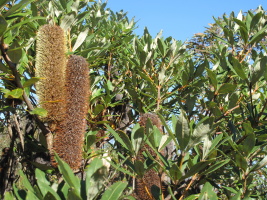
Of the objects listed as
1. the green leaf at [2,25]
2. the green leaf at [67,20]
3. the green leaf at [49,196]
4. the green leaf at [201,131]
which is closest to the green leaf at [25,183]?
the green leaf at [49,196]

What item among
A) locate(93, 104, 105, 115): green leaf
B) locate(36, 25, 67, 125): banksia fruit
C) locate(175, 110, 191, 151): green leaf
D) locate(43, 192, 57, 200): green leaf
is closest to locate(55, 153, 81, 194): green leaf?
locate(43, 192, 57, 200): green leaf

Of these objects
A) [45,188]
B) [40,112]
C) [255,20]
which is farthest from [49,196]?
[255,20]

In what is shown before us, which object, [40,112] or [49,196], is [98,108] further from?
[49,196]

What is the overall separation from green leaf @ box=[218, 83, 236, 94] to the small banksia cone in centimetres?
106

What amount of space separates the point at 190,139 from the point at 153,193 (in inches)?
14.6

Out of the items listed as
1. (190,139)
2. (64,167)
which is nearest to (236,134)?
(190,139)

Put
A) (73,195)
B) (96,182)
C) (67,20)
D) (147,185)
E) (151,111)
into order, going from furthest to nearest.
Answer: (151,111), (67,20), (147,185), (96,182), (73,195)

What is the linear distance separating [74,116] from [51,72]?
0.79ft

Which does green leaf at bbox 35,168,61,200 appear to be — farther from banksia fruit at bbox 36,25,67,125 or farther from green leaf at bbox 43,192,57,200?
banksia fruit at bbox 36,25,67,125

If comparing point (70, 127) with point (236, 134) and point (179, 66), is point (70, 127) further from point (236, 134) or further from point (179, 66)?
point (179, 66)

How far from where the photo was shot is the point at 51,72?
160cm

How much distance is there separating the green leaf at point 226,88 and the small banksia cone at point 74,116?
1.06 metres

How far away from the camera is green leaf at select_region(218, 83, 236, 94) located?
224cm

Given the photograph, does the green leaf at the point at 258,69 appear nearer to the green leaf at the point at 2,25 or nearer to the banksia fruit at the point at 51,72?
the banksia fruit at the point at 51,72
